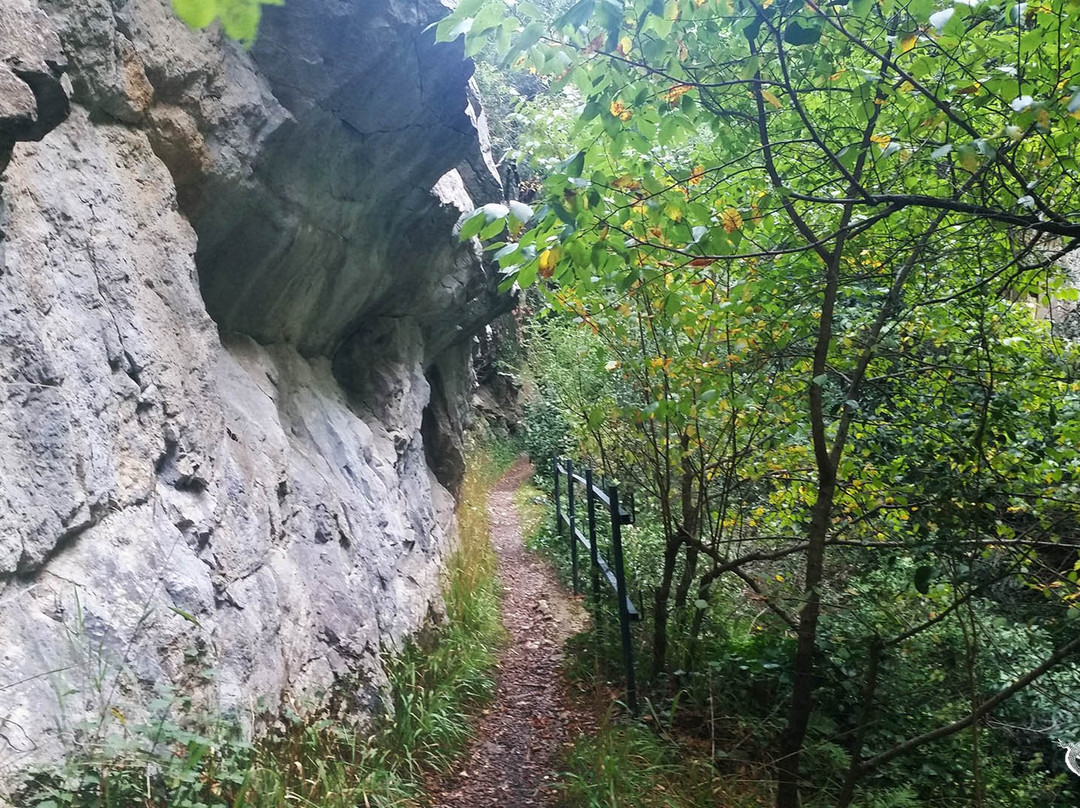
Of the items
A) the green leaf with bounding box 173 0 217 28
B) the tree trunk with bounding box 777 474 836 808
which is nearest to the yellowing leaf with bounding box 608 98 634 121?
the tree trunk with bounding box 777 474 836 808

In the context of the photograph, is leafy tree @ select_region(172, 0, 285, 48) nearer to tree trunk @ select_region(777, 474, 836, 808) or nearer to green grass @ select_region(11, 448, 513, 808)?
green grass @ select_region(11, 448, 513, 808)

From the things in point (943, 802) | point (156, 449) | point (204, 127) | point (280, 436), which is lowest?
point (943, 802)

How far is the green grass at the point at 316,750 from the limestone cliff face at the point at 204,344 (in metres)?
0.13

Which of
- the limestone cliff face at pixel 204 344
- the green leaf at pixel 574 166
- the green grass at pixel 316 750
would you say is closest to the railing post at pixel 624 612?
the green grass at pixel 316 750

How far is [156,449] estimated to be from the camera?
2961 millimetres

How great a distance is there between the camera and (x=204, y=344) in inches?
138

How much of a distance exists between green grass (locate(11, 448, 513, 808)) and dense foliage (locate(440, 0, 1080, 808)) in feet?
5.01

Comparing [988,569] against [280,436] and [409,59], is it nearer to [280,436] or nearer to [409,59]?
[280,436]

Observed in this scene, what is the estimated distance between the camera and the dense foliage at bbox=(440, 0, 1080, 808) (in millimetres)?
2420

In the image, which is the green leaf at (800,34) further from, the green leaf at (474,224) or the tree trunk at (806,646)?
the tree trunk at (806,646)

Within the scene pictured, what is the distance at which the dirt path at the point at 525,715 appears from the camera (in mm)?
4195

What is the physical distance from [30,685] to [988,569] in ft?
14.0

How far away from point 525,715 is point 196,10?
5063 millimetres

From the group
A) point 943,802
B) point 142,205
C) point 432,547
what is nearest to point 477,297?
point 432,547
